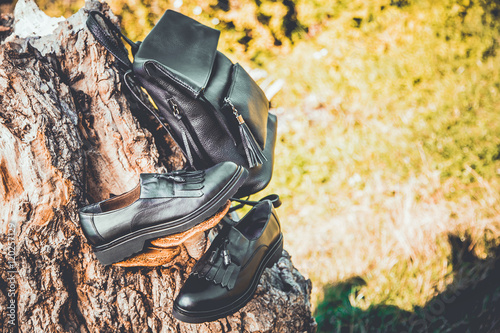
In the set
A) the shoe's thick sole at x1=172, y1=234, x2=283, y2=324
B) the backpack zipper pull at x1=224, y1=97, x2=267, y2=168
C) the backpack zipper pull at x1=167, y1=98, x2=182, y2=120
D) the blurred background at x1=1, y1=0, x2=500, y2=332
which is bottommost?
the blurred background at x1=1, y1=0, x2=500, y2=332

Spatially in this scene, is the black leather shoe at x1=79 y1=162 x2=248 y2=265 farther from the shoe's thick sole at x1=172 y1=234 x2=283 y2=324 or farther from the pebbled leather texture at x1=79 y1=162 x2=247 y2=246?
the shoe's thick sole at x1=172 y1=234 x2=283 y2=324

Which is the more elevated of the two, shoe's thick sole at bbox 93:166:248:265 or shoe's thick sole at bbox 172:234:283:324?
shoe's thick sole at bbox 93:166:248:265

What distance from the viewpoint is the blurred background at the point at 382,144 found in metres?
2.54

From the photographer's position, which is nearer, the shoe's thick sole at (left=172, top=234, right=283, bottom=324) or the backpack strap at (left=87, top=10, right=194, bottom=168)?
the shoe's thick sole at (left=172, top=234, right=283, bottom=324)

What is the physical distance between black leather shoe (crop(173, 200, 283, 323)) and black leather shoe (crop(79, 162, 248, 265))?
0.72 feet

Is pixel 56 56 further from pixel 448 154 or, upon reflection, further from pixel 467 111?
pixel 467 111

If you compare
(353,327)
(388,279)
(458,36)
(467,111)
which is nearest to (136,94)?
(353,327)

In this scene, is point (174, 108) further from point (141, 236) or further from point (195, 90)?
point (141, 236)

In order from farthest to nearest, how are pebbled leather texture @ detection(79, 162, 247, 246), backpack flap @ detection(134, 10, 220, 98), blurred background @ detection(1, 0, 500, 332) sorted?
blurred background @ detection(1, 0, 500, 332) → backpack flap @ detection(134, 10, 220, 98) → pebbled leather texture @ detection(79, 162, 247, 246)

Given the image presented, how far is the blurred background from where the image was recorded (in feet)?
8.34

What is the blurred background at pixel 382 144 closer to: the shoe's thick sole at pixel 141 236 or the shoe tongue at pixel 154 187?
the shoe's thick sole at pixel 141 236

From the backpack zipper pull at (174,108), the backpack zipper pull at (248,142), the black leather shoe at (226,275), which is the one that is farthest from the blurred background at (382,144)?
the backpack zipper pull at (174,108)

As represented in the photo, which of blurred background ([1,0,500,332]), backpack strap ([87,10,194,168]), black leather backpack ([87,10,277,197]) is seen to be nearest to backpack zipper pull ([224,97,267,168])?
black leather backpack ([87,10,277,197])

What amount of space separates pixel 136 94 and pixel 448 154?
3.51 meters
